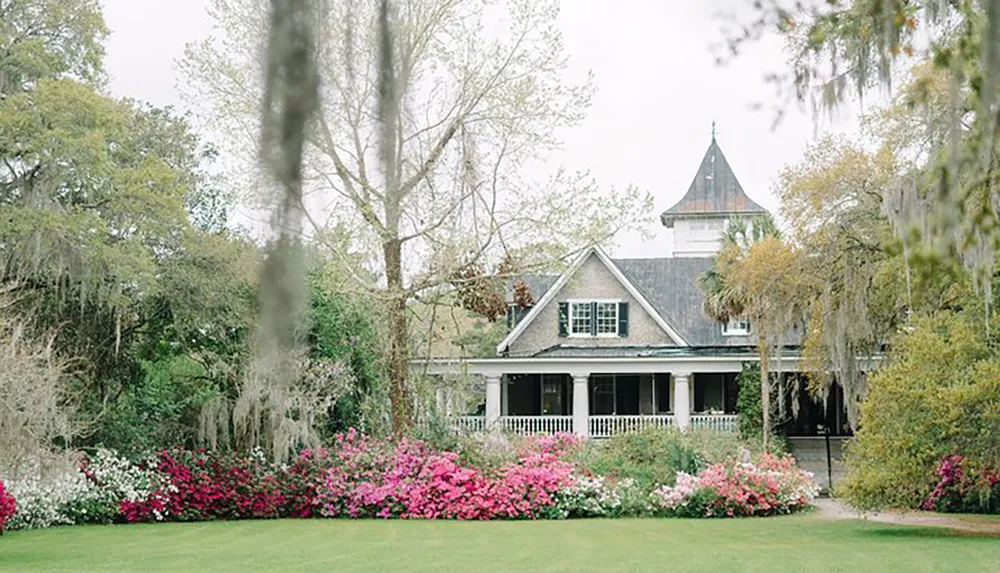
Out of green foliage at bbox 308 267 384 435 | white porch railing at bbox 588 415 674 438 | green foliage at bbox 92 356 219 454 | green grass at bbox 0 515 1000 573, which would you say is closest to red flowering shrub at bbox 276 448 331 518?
green grass at bbox 0 515 1000 573

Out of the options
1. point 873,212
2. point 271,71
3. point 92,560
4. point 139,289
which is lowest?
point 92,560

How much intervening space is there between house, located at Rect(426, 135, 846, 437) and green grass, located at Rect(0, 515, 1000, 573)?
33.6 ft

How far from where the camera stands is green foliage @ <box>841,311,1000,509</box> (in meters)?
14.2

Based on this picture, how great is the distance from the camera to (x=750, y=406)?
27.0m

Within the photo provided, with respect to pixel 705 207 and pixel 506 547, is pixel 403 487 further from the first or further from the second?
pixel 705 207

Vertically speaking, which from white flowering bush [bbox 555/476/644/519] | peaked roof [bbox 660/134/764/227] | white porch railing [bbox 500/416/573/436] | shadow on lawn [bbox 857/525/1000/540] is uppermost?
peaked roof [bbox 660/134/764/227]

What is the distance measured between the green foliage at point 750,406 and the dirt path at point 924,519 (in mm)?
6325

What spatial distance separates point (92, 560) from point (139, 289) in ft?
19.9

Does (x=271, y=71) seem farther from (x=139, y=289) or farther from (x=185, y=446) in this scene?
(x=185, y=446)

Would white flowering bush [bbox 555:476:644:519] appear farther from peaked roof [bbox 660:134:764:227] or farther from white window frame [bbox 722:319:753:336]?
peaked roof [bbox 660:134:764:227]

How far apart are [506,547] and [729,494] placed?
18.4 feet

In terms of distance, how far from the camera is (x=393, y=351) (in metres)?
22.0

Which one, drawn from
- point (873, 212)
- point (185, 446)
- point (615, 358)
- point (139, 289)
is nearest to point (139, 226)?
point (139, 289)

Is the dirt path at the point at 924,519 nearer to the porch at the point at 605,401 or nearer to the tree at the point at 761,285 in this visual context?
the tree at the point at 761,285
